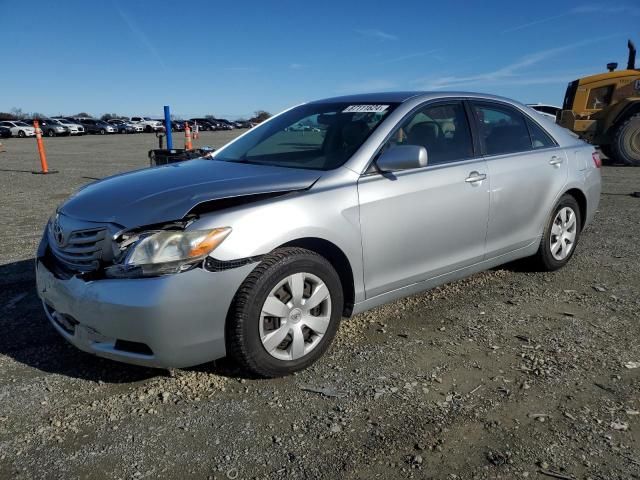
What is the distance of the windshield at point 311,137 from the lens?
3457 millimetres

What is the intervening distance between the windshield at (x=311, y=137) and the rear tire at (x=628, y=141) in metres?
11.5

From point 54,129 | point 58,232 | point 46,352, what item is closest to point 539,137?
point 58,232

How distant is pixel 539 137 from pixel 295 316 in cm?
294

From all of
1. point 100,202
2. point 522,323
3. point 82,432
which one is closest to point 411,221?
point 522,323

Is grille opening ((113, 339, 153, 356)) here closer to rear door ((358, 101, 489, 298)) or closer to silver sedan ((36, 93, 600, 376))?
silver sedan ((36, 93, 600, 376))

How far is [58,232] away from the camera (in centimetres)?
303

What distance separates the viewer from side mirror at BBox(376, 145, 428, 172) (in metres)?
3.19

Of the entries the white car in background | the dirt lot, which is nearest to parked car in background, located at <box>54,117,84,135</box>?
the white car in background

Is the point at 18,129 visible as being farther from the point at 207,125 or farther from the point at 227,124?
the point at 227,124

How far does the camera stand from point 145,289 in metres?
2.50

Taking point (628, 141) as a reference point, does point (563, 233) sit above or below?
below

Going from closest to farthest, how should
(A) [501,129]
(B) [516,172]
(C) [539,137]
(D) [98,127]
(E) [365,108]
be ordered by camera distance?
(E) [365,108], (B) [516,172], (A) [501,129], (C) [539,137], (D) [98,127]

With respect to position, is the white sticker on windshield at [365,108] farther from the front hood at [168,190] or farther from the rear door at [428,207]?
the front hood at [168,190]

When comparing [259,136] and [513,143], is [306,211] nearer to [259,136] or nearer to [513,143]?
[259,136]
